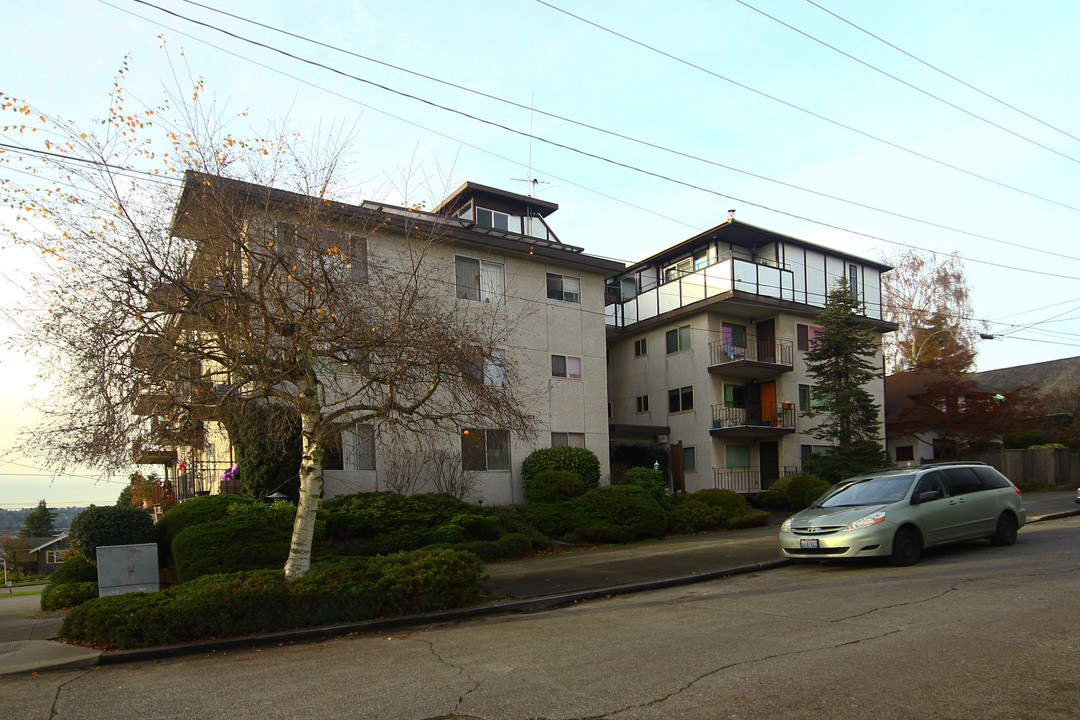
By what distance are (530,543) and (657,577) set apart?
193 inches

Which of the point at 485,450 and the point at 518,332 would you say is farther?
the point at 518,332

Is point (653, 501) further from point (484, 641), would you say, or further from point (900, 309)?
point (900, 309)

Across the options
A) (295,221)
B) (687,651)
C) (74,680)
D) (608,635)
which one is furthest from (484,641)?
(295,221)

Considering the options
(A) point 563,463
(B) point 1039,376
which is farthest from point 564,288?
(B) point 1039,376

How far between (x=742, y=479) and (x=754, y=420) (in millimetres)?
2616

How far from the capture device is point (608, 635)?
26.1 ft

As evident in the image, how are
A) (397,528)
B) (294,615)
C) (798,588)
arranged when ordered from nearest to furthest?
(294,615), (798,588), (397,528)

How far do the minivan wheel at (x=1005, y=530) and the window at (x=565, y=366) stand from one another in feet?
41.8

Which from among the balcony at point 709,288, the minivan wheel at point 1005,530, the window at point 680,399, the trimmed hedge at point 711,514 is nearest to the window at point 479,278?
the trimmed hedge at point 711,514

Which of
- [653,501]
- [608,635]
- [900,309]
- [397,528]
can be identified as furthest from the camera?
[900,309]

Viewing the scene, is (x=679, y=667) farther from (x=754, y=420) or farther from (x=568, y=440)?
(x=754, y=420)

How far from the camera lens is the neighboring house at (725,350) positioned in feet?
95.3

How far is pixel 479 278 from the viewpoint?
68.8 ft

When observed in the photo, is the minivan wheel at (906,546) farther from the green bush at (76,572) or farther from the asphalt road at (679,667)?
the green bush at (76,572)
